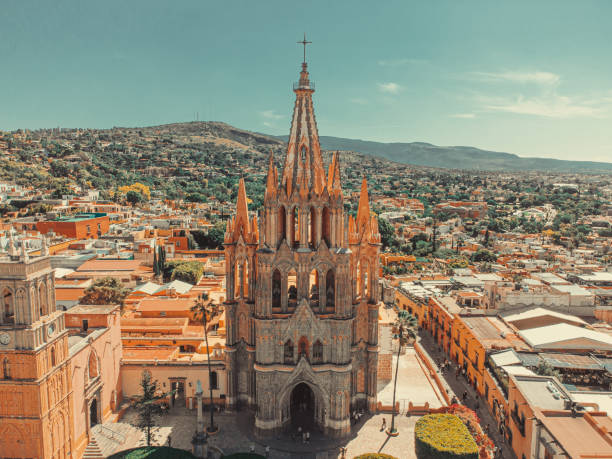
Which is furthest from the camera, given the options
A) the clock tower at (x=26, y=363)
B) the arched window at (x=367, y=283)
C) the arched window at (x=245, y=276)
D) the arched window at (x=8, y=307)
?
the arched window at (x=367, y=283)

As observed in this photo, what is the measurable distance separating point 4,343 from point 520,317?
37.1 metres

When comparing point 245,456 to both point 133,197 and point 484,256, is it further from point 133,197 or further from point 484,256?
point 133,197

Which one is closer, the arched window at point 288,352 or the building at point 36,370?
the building at point 36,370

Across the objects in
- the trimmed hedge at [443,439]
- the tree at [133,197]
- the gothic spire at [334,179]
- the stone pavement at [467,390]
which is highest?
the gothic spire at [334,179]

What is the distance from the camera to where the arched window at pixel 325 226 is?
26750mm

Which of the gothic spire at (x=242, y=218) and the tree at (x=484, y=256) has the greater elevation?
the gothic spire at (x=242, y=218)

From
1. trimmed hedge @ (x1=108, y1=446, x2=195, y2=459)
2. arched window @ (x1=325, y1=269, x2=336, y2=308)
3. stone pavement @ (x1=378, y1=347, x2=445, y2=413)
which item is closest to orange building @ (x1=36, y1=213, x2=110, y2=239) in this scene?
trimmed hedge @ (x1=108, y1=446, x2=195, y2=459)

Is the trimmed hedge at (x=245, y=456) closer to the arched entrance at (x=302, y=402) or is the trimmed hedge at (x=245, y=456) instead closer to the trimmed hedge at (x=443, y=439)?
the arched entrance at (x=302, y=402)

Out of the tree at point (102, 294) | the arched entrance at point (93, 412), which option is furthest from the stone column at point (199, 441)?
the tree at point (102, 294)

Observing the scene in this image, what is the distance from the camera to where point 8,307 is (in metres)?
22.4

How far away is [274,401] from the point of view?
86.0 feet

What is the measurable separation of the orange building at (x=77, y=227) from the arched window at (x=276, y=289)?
6133 cm

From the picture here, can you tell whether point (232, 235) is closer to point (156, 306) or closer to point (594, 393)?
point (156, 306)

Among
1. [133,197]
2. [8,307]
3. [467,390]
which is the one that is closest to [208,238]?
[133,197]
